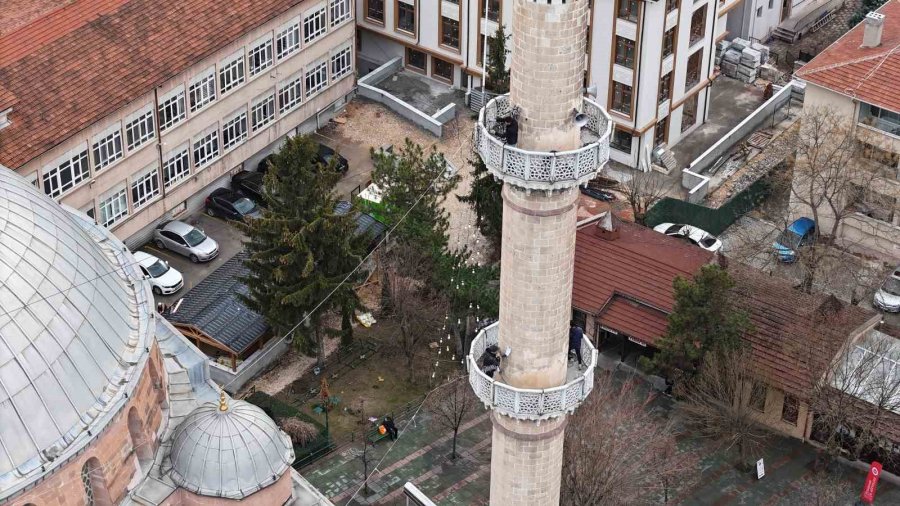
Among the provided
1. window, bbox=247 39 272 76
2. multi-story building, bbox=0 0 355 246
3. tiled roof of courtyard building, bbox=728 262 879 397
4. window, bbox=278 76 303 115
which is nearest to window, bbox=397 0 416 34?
multi-story building, bbox=0 0 355 246

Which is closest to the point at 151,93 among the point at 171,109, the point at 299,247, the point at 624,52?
the point at 171,109

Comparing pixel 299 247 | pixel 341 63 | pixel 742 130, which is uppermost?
pixel 299 247

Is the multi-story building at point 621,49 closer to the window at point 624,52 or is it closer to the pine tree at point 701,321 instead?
the window at point 624,52

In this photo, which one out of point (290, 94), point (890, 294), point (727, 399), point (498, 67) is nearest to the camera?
point (727, 399)

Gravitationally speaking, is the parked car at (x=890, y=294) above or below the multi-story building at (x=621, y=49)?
below

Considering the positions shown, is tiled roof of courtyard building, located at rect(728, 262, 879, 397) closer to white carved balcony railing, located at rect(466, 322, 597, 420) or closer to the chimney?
the chimney

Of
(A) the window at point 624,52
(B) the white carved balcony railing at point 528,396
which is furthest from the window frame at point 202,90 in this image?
(B) the white carved balcony railing at point 528,396

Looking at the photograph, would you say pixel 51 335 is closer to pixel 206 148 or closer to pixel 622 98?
pixel 206 148
